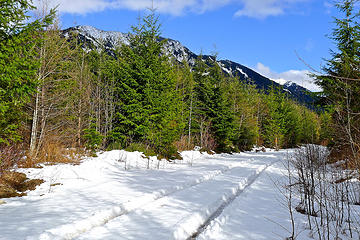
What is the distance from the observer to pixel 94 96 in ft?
54.9

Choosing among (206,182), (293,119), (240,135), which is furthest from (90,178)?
(293,119)

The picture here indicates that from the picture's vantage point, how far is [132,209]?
502 cm

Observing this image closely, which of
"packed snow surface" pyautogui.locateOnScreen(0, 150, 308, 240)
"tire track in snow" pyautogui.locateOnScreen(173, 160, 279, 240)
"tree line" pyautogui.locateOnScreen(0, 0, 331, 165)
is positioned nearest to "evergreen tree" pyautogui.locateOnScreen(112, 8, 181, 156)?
"tree line" pyautogui.locateOnScreen(0, 0, 331, 165)

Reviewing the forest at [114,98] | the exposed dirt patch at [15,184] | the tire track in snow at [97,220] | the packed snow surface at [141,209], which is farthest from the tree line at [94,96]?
the tire track in snow at [97,220]

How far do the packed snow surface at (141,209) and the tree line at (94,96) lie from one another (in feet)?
7.62

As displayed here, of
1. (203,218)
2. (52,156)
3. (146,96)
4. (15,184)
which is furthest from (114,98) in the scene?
(203,218)

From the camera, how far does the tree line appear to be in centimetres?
653

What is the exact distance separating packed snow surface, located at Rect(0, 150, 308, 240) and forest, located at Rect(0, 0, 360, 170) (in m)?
2.04

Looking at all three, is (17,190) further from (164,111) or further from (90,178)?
(164,111)

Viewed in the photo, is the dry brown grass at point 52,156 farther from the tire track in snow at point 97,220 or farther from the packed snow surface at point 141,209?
the tire track in snow at point 97,220

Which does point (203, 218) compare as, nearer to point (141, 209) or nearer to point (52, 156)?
point (141, 209)

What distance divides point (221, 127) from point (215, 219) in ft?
59.3

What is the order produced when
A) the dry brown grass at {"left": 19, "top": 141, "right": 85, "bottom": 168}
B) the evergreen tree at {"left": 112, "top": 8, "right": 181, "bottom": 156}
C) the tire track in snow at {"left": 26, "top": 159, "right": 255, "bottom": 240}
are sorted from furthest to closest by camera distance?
1. the evergreen tree at {"left": 112, "top": 8, "right": 181, "bottom": 156}
2. the dry brown grass at {"left": 19, "top": 141, "right": 85, "bottom": 168}
3. the tire track in snow at {"left": 26, "top": 159, "right": 255, "bottom": 240}

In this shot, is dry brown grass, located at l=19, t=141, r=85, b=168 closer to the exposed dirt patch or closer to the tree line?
the tree line
